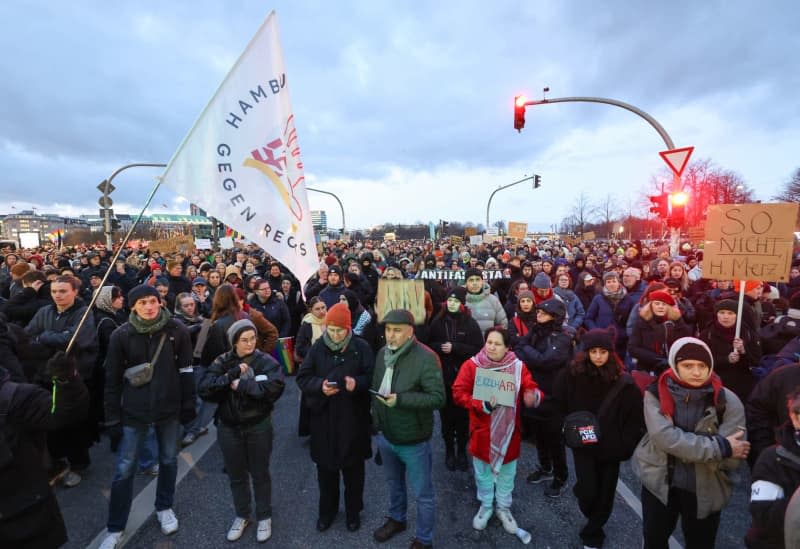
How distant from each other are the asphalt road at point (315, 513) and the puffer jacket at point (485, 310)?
69.4 inches

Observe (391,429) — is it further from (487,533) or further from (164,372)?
(164,372)

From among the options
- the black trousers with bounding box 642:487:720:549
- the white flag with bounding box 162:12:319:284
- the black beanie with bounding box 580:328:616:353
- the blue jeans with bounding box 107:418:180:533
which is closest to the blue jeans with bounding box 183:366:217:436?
the blue jeans with bounding box 107:418:180:533

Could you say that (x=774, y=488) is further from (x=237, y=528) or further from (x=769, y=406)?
(x=237, y=528)

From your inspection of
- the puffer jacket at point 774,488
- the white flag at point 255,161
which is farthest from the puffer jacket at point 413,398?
the puffer jacket at point 774,488

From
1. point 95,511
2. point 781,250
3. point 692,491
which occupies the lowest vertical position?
point 95,511

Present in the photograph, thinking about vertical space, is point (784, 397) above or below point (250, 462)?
above

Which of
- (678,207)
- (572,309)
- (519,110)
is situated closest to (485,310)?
(572,309)

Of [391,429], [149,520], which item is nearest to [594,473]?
[391,429]

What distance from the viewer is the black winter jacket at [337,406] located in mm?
3174

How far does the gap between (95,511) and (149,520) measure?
56cm

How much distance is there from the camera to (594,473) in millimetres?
3021

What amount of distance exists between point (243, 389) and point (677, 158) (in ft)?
29.8

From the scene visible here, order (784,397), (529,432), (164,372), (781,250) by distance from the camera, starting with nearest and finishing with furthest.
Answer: (784,397) < (164,372) < (781,250) < (529,432)

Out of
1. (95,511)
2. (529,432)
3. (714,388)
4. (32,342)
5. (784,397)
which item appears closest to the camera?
(714,388)
